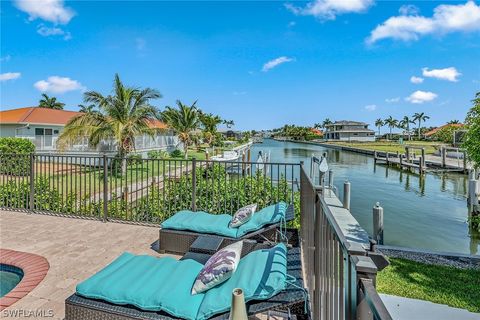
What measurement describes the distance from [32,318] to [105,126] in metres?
13.0

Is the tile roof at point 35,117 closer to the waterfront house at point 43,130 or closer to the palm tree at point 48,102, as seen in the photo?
the waterfront house at point 43,130

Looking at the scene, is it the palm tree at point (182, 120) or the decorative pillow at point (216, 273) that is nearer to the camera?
the decorative pillow at point (216, 273)

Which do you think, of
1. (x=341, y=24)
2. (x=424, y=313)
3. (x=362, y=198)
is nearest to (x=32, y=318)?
(x=424, y=313)

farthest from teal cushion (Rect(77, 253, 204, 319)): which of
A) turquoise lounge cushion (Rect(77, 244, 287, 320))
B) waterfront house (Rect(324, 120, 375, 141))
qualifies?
waterfront house (Rect(324, 120, 375, 141))

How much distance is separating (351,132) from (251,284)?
8158cm

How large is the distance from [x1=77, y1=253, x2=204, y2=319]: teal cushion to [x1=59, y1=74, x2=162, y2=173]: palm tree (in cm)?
1219

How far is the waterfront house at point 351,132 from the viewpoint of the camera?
254 ft

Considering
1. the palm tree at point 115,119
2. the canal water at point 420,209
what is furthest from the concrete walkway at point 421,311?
the palm tree at point 115,119

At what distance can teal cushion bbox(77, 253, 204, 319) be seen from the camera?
2.17 m

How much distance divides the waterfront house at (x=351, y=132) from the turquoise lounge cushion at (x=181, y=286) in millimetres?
81181

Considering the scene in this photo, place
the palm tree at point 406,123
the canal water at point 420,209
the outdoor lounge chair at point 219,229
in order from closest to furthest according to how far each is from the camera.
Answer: the outdoor lounge chair at point 219,229
the canal water at point 420,209
the palm tree at point 406,123

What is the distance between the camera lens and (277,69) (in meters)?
27.0

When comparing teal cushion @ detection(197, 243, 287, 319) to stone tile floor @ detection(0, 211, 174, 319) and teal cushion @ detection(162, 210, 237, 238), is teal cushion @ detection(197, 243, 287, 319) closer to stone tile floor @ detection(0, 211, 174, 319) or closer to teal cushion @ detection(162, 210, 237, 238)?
teal cushion @ detection(162, 210, 237, 238)

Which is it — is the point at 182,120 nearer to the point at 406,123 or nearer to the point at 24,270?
the point at 24,270
